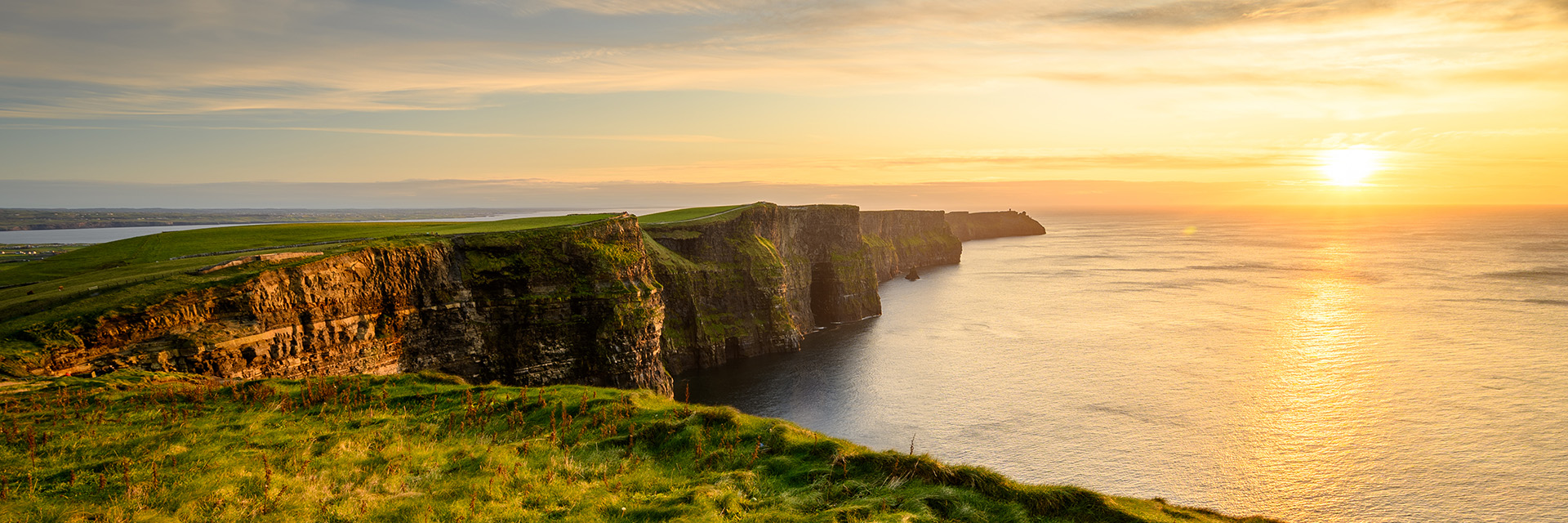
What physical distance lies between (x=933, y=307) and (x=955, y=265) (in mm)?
75639

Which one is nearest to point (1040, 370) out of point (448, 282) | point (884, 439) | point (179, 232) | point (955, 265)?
point (884, 439)

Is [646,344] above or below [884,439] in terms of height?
above

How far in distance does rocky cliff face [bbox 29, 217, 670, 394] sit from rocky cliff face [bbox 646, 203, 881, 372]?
13.4 m

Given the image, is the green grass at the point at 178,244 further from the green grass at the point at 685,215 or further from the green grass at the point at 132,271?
the green grass at the point at 685,215

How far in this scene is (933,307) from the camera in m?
114

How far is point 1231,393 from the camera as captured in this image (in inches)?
2366

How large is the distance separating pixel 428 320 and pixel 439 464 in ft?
105

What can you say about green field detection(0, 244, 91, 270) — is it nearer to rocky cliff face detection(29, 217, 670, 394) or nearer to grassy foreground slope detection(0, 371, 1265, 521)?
rocky cliff face detection(29, 217, 670, 394)

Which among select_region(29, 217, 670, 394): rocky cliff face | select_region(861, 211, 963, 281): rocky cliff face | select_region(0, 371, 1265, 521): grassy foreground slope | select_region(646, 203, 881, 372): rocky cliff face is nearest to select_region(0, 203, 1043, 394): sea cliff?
select_region(29, 217, 670, 394): rocky cliff face

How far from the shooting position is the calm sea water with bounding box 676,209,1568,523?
4153cm

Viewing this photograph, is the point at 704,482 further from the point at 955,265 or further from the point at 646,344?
the point at 955,265

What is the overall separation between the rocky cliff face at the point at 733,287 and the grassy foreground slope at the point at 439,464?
5017 cm

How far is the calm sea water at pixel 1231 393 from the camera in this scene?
41.5m

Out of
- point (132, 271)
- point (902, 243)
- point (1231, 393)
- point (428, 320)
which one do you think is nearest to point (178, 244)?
point (132, 271)
